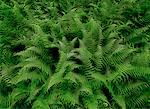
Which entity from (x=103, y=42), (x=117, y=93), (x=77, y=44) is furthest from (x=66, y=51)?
(x=117, y=93)

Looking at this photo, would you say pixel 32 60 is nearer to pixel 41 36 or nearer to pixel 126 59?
pixel 41 36

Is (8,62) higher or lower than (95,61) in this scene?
higher

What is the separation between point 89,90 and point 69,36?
4.67 feet

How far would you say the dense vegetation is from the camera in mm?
5523

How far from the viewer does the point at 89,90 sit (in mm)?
5352

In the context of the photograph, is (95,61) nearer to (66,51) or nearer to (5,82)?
(66,51)

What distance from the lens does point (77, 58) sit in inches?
227

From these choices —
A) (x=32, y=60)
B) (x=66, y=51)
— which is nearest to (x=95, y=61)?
(x=66, y=51)

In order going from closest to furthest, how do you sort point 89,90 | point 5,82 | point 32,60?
point 89,90 → point 32,60 → point 5,82

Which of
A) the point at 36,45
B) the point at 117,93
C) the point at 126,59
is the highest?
the point at 36,45

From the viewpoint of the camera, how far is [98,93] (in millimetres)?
5551

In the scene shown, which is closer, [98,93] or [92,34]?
[98,93]

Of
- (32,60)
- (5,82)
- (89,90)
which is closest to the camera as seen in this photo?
(89,90)

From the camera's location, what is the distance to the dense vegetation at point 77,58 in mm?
5523
